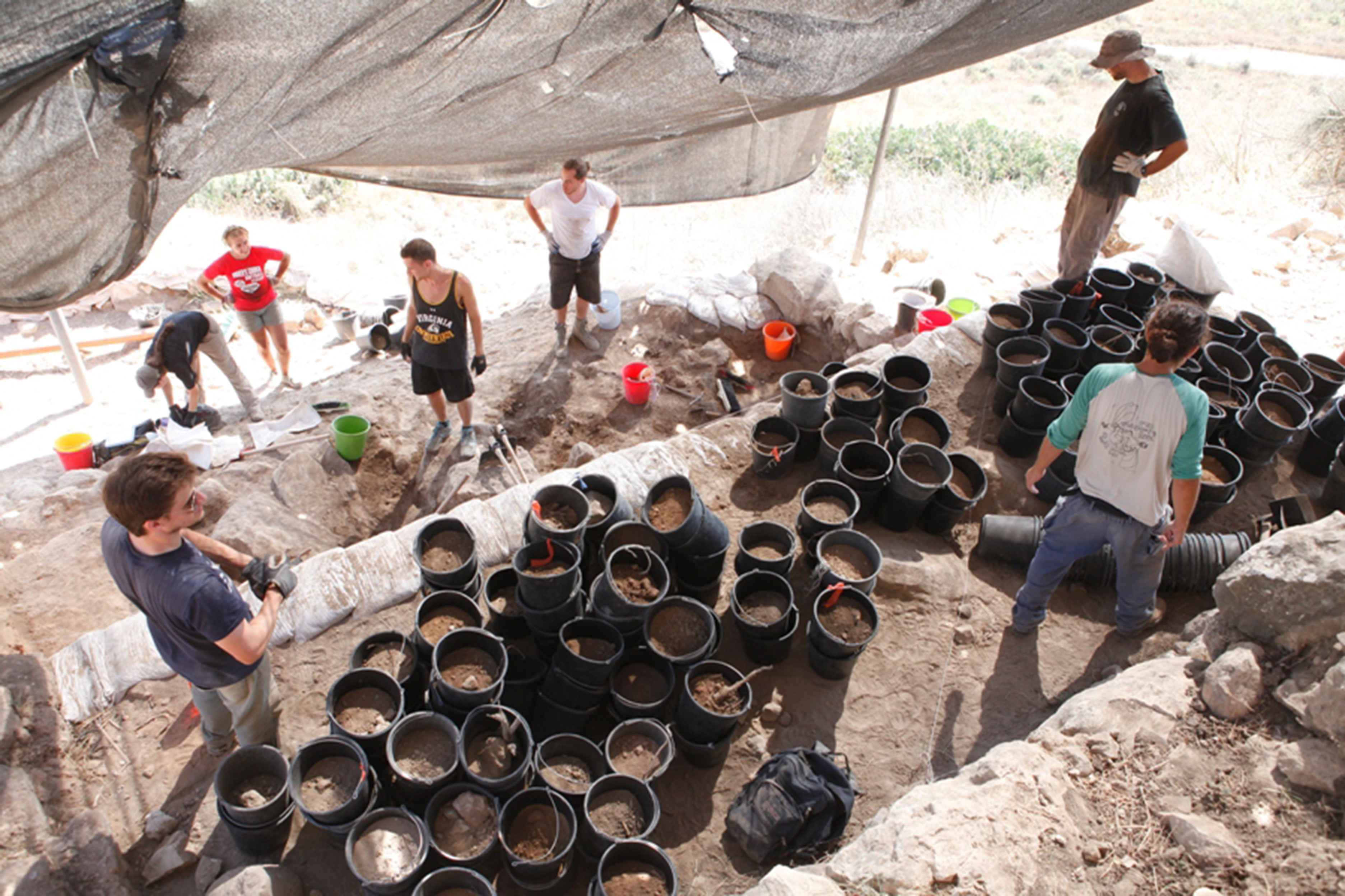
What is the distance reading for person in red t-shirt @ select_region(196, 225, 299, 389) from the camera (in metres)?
6.14

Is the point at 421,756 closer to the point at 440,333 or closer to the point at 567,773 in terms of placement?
the point at 567,773

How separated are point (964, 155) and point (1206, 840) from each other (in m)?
16.8

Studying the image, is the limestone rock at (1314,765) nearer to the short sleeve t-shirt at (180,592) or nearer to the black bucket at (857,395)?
the black bucket at (857,395)

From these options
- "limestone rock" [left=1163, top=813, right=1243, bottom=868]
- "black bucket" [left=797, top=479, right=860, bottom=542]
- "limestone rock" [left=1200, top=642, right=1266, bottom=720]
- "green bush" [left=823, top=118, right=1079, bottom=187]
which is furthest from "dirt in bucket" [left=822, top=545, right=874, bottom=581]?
"green bush" [left=823, top=118, right=1079, bottom=187]

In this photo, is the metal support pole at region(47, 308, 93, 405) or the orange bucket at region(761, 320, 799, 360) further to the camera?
the orange bucket at region(761, 320, 799, 360)

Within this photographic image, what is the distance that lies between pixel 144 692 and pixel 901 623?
3778mm

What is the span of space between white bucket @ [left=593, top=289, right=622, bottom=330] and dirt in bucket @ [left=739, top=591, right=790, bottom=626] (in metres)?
4.03

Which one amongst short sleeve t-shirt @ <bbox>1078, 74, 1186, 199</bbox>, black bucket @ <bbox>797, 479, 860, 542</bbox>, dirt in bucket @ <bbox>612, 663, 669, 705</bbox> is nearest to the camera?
dirt in bucket @ <bbox>612, 663, 669, 705</bbox>

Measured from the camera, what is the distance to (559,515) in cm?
377

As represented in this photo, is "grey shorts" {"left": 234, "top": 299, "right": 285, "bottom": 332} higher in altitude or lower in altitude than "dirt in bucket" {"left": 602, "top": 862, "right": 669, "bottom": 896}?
higher

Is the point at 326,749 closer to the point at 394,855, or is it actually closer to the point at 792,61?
the point at 394,855

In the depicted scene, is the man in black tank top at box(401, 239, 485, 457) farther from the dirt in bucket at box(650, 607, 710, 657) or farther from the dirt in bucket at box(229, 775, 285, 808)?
the dirt in bucket at box(229, 775, 285, 808)

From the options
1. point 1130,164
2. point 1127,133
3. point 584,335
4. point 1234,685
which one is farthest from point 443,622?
point 1127,133

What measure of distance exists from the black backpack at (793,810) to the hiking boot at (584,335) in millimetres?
4717
